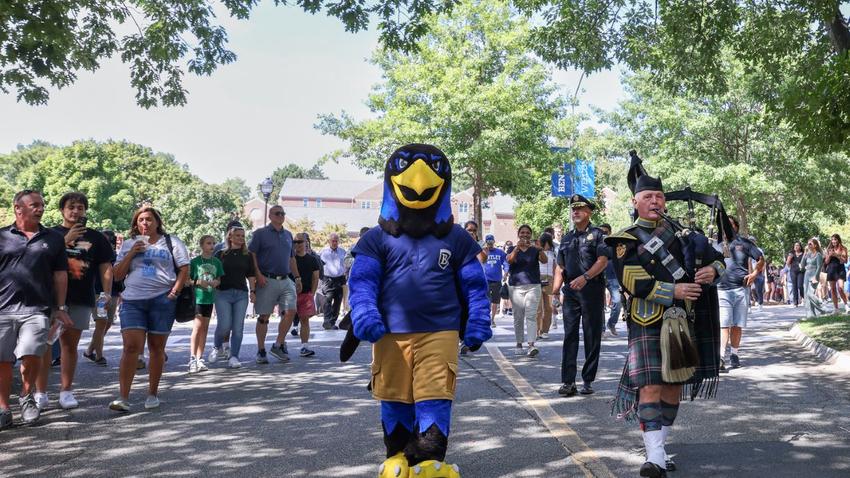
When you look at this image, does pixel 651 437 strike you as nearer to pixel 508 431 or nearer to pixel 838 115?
pixel 508 431

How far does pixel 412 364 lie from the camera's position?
4.30 m

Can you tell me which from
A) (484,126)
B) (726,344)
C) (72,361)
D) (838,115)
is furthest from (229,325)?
(484,126)

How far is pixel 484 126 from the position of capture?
106ft

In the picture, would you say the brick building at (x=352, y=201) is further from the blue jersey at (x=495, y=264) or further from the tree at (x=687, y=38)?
the tree at (x=687, y=38)

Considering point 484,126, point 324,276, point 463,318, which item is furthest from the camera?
point 484,126

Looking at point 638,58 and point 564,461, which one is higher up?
point 638,58

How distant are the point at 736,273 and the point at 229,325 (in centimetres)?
620

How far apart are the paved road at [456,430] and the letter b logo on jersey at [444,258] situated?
1.35m

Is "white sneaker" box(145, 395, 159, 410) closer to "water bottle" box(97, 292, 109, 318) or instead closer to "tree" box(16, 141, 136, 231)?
"water bottle" box(97, 292, 109, 318)

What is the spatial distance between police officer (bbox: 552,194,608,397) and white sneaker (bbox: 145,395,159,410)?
3703 mm

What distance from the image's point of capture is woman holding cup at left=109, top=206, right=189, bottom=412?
7.07m

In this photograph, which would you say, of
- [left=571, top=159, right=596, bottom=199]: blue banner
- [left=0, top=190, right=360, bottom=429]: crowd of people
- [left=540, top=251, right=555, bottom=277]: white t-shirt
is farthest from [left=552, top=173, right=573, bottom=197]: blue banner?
[left=0, top=190, right=360, bottom=429]: crowd of people

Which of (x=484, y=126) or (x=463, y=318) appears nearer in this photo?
(x=463, y=318)

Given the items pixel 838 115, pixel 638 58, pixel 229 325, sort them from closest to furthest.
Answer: pixel 838 115
pixel 229 325
pixel 638 58
